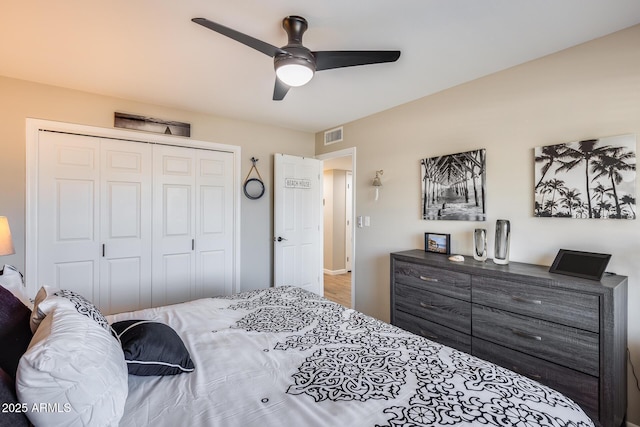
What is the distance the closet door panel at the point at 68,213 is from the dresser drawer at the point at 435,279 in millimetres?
2963

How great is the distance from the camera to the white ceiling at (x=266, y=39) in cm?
165

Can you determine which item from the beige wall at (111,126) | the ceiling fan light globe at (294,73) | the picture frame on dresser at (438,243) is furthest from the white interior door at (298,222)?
the ceiling fan light globe at (294,73)

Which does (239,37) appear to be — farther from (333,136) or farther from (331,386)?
→ (333,136)

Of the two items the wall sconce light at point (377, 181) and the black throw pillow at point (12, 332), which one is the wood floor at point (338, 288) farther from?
the black throw pillow at point (12, 332)

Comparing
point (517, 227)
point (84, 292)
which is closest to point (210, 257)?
point (84, 292)

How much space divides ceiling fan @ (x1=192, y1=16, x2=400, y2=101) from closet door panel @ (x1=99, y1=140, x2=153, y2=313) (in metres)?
2.16

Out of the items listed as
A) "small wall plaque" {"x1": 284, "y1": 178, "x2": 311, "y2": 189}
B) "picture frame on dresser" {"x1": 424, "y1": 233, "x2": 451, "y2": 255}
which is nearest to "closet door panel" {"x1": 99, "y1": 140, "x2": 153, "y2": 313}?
"small wall plaque" {"x1": 284, "y1": 178, "x2": 311, "y2": 189}

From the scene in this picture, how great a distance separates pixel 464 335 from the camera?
2227mm

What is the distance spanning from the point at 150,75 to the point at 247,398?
2.59m

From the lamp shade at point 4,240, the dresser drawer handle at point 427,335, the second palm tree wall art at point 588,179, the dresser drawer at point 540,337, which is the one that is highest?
the second palm tree wall art at point 588,179

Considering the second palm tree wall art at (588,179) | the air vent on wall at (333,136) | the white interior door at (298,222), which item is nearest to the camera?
the second palm tree wall art at (588,179)

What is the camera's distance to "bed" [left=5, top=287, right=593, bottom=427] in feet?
3.13

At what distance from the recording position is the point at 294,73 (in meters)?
1.69

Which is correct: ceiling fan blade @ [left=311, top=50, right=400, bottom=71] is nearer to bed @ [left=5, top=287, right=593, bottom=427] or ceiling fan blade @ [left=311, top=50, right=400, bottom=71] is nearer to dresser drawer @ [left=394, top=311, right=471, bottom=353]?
bed @ [left=5, top=287, right=593, bottom=427]
